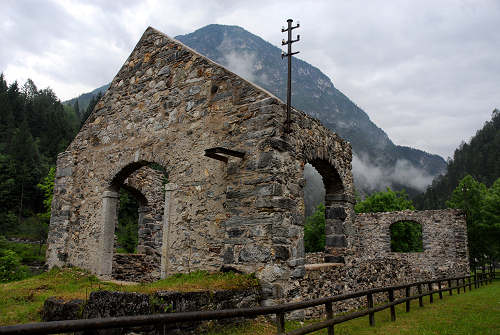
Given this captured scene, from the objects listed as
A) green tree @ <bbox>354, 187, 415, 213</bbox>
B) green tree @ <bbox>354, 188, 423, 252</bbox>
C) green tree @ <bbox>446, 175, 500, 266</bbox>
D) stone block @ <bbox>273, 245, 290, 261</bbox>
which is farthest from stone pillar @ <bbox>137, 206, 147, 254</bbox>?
green tree @ <bbox>354, 187, 415, 213</bbox>

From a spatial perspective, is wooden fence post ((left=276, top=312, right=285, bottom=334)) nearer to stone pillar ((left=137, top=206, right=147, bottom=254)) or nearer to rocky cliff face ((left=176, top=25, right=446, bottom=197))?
stone pillar ((left=137, top=206, right=147, bottom=254))

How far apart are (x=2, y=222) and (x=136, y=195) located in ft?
95.8

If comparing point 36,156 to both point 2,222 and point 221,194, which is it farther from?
point 221,194

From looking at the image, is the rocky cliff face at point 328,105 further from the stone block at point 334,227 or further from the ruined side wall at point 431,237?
the stone block at point 334,227

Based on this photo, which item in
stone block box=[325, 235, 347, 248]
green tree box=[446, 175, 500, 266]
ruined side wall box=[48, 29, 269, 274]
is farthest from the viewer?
green tree box=[446, 175, 500, 266]

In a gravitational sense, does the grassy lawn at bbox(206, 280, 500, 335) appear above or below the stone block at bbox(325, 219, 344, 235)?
below

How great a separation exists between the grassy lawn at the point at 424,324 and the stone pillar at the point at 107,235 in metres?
4.91

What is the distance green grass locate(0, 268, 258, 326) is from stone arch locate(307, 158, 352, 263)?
10.8ft

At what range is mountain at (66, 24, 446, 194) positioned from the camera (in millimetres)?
113688

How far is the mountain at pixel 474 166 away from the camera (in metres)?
55.3

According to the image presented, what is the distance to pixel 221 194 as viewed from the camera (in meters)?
7.12

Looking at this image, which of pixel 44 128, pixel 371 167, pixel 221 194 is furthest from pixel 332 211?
→ pixel 371 167

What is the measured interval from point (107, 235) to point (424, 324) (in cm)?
715

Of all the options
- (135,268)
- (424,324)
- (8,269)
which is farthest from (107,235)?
(8,269)
